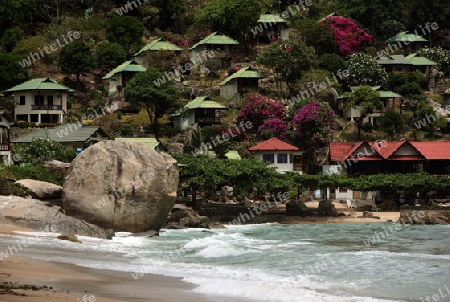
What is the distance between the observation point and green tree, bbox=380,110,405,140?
89631 mm

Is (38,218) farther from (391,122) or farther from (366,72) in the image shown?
(366,72)

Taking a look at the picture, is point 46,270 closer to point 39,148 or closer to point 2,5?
point 39,148

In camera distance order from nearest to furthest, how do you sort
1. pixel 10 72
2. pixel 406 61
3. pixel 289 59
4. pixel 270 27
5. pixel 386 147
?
pixel 386 147 → pixel 10 72 → pixel 289 59 → pixel 406 61 → pixel 270 27

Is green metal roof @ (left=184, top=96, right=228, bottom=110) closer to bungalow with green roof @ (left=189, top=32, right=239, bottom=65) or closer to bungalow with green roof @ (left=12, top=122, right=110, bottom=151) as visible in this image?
bungalow with green roof @ (left=189, top=32, right=239, bottom=65)

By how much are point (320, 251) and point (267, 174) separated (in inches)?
928

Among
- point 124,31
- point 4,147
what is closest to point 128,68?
point 124,31

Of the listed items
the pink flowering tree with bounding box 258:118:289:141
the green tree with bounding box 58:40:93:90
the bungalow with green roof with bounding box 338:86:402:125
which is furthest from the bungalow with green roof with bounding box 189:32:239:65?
the pink flowering tree with bounding box 258:118:289:141

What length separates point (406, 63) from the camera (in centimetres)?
10544

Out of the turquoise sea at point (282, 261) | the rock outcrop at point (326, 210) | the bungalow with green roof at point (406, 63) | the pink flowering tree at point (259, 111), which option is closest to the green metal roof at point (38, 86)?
the pink flowering tree at point (259, 111)

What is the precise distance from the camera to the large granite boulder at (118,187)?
4622 cm

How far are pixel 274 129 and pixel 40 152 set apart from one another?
2640 cm

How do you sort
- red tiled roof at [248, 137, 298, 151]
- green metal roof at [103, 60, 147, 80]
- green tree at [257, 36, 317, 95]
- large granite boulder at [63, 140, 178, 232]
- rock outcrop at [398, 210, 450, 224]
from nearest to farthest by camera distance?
large granite boulder at [63, 140, 178, 232] < rock outcrop at [398, 210, 450, 224] < red tiled roof at [248, 137, 298, 151] < green tree at [257, 36, 317, 95] < green metal roof at [103, 60, 147, 80]

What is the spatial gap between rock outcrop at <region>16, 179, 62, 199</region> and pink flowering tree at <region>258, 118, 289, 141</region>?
35.6 m

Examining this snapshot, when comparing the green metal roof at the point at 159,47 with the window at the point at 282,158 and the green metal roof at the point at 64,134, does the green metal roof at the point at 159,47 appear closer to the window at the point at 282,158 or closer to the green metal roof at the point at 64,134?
the green metal roof at the point at 64,134
